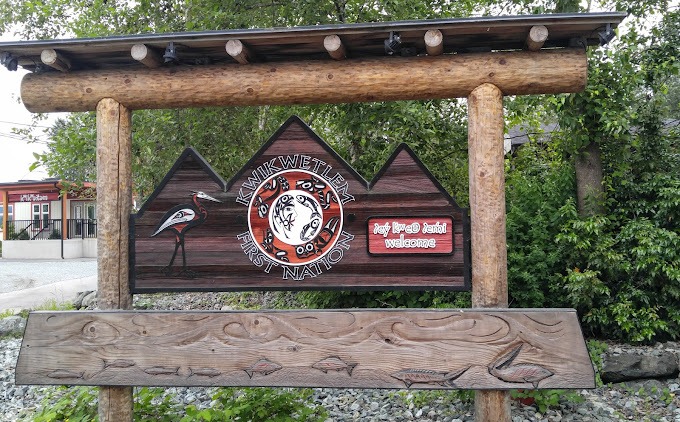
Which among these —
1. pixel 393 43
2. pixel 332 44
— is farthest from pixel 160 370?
pixel 393 43

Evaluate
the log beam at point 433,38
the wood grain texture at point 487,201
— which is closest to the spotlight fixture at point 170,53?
the log beam at point 433,38

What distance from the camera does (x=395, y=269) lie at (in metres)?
3.38

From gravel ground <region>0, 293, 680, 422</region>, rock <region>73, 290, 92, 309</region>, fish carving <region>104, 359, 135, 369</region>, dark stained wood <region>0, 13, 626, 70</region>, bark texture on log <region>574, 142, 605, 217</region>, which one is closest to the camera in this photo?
dark stained wood <region>0, 13, 626, 70</region>

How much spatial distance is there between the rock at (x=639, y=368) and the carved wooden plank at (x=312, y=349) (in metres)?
2.52

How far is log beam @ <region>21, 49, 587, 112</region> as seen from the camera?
3.34 m

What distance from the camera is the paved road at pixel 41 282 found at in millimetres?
10547

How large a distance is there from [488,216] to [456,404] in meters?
2.35

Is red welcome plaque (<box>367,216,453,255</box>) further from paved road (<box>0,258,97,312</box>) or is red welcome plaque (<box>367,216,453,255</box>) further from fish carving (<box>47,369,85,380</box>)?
paved road (<box>0,258,97,312</box>)

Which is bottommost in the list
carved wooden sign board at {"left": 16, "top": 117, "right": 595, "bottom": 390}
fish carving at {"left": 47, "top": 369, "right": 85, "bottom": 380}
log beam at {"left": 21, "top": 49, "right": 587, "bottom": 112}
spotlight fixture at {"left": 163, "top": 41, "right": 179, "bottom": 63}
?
fish carving at {"left": 47, "top": 369, "right": 85, "bottom": 380}

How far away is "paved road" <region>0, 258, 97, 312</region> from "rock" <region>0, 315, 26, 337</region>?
171 cm

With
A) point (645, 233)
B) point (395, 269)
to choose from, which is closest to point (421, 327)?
point (395, 269)

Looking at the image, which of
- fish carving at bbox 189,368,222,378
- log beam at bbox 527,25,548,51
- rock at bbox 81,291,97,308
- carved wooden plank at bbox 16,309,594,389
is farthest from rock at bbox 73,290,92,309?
log beam at bbox 527,25,548,51

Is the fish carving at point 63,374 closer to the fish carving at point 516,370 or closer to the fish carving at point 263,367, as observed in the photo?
the fish carving at point 263,367

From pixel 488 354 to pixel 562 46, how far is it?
6.95ft
